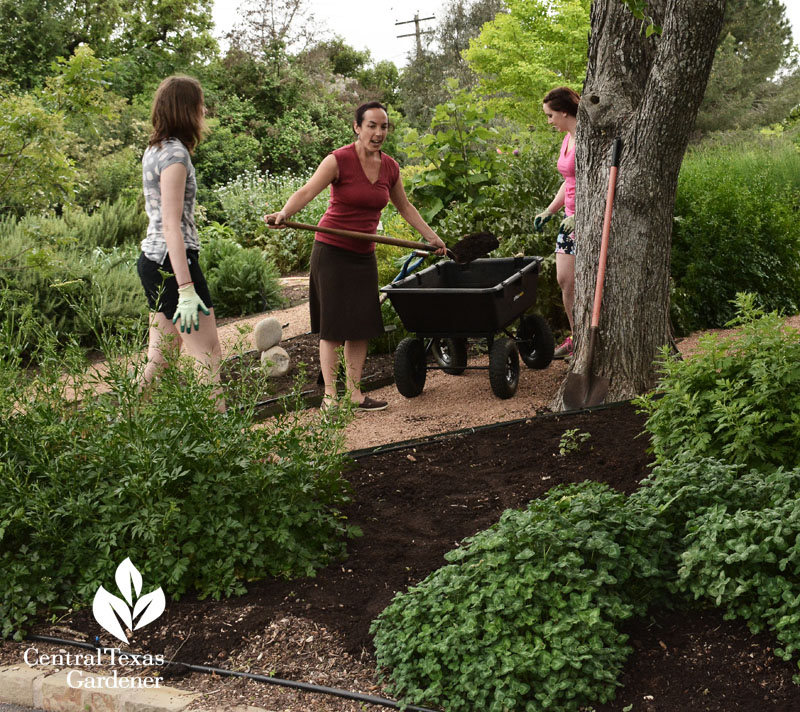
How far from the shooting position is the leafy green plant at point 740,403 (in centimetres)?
293

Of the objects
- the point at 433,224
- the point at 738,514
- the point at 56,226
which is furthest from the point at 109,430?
the point at 56,226

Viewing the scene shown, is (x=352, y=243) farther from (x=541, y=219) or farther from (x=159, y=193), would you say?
(x=541, y=219)

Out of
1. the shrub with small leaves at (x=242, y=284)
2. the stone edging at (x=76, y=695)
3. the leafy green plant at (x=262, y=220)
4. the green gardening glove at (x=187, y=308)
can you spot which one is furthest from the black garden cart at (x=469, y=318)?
the leafy green plant at (x=262, y=220)

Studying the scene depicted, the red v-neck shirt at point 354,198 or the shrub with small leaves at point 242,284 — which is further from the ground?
the red v-neck shirt at point 354,198

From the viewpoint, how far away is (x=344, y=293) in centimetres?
495

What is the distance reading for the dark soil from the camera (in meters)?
2.22

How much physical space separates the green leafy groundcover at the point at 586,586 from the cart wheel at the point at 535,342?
273cm

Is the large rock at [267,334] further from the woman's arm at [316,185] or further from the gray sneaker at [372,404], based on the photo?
the woman's arm at [316,185]

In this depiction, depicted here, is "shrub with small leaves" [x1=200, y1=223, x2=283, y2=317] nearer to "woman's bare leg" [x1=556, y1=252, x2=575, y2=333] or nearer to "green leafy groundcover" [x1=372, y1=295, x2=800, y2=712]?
"woman's bare leg" [x1=556, y1=252, x2=575, y2=333]

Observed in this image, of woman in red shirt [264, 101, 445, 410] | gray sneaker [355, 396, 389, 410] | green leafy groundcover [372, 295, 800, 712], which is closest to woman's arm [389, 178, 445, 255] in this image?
woman in red shirt [264, 101, 445, 410]

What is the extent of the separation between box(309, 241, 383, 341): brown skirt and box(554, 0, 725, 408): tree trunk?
3.84 ft

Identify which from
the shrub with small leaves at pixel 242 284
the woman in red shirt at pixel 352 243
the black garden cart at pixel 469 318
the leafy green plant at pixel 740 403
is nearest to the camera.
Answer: the leafy green plant at pixel 740 403

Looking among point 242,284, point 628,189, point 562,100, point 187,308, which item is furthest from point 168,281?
point 242,284

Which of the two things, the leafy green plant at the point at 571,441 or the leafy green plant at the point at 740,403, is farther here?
the leafy green plant at the point at 571,441
